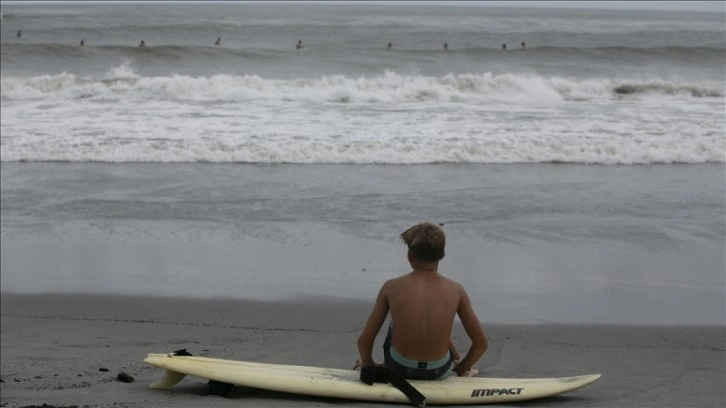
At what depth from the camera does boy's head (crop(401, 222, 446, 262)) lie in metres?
4.22

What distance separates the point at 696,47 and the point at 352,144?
25308mm

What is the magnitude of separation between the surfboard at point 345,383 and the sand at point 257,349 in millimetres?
64

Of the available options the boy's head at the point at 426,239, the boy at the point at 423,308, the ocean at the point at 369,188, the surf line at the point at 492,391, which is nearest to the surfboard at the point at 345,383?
the surf line at the point at 492,391

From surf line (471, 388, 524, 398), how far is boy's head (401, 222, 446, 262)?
718 mm

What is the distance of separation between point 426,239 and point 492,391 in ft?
2.82

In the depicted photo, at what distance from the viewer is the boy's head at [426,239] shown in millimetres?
4223

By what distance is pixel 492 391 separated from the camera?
451 cm

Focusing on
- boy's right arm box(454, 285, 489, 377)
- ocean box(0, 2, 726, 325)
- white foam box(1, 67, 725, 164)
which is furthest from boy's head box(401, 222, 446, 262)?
white foam box(1, 67, 725, 164)

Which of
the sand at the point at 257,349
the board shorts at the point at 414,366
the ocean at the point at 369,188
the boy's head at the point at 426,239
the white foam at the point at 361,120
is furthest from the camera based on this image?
the white foam at the point at 361,120

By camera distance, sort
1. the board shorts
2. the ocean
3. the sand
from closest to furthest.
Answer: the board shorts → the sand → the ocean

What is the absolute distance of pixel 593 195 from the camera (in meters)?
10.8

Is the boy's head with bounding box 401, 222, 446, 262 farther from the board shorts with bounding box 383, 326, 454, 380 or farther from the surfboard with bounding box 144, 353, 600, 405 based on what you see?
the surfboard with bounding box 144, 353, 600, 405

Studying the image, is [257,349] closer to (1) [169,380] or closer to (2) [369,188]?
(1) [169,380]

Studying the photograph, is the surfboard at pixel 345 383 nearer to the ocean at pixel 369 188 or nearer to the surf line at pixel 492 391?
the surf line at pixel 492 391
